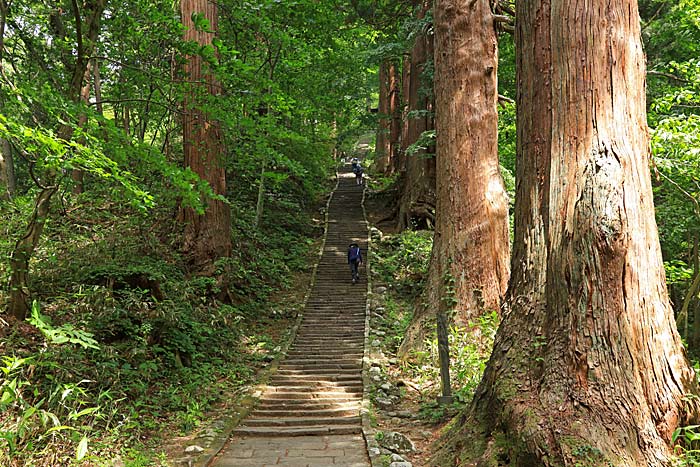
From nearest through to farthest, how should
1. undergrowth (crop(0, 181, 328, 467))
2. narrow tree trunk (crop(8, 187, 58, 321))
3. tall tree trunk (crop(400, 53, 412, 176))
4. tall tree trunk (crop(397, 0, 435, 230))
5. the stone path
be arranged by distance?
1. undergrowth (crop(0, 181, 328, 467))
2. the stone path
3. narrow tree trunk (crop(8, 187, 58, 321))
4. tall tree trunk (crop(397, 0, 435, 230))
5. tall tree trunk (crop(400, 53, 412, 176))

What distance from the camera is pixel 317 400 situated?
7.94 m

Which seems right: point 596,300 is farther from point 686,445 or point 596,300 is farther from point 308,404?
point 308,404

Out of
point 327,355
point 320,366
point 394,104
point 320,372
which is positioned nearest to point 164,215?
point 327,355

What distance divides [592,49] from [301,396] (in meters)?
6.28

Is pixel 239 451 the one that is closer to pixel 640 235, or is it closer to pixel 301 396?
pixel 301 396

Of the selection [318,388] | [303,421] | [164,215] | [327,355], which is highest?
[164,215]

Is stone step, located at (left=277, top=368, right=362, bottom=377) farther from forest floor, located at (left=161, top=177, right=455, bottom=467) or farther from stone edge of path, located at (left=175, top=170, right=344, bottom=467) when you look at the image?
forest floor, located at (left=161, top=177, right=455, bottom=467)

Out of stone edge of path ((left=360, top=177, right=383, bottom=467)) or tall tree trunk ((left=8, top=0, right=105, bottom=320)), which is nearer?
stone edge of path ((left=360, top=177, right=383, bottom=467))

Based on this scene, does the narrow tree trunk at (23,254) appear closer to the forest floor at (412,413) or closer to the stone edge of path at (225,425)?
the stone edge of path at (225,425)

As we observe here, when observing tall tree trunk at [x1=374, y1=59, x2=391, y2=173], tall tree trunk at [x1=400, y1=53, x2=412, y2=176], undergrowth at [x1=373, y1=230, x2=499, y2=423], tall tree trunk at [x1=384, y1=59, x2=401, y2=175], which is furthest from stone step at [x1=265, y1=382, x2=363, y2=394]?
tall tree trunk at [x1=374, y1=59, x2=391, y2=173]

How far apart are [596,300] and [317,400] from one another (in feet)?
17.0

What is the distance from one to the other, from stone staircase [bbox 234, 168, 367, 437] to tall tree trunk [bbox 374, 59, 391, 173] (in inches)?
434

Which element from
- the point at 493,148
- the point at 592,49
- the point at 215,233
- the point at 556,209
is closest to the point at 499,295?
the point at 493,148

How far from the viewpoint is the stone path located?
231 inches
